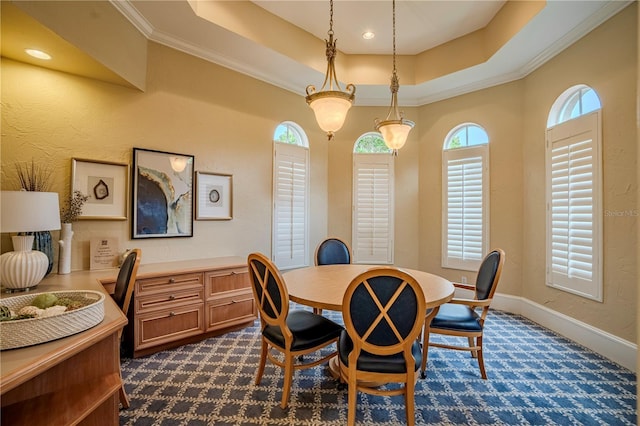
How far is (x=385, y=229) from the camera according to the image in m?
4.85

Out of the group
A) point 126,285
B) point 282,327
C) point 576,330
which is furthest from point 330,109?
point 576,330

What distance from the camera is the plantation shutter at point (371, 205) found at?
4.85m

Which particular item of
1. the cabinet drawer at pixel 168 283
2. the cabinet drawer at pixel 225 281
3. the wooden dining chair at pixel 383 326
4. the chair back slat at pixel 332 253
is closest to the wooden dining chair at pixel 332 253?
the chair back slat at pixel 332 253

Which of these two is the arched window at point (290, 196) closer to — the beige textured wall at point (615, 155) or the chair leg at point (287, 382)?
the chair leg at point (287, 382)

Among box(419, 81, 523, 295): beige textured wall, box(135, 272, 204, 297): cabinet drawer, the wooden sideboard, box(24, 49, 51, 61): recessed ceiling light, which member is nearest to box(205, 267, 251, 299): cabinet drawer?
the wooden sideboard

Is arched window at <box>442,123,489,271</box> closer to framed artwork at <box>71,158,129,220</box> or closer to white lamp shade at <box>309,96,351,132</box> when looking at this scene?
white lamp shade at <box>309,96,351,132</box>

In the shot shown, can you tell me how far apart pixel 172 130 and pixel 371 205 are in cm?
308

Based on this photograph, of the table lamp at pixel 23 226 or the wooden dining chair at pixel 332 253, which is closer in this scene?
the table lamp at pixel 23 226

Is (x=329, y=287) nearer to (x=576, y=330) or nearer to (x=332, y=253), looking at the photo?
(x=332, y=253)

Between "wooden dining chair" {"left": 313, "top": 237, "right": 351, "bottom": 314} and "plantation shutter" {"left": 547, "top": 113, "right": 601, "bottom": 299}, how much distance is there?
2.39 m

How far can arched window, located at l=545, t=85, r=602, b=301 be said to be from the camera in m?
2.88

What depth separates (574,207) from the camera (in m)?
3.12

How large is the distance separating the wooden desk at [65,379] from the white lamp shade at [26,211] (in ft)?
3.09

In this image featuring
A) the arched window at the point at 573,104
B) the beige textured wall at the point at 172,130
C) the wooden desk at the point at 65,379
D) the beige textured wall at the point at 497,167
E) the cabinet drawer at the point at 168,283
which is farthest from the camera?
the beige textured wall at the point at 497,167
